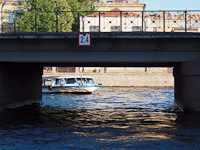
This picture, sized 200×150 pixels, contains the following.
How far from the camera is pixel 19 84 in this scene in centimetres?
3309

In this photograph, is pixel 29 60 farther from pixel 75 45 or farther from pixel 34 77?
pixel 34 77

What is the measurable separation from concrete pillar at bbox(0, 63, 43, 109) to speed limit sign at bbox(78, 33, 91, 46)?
6416 millimetres

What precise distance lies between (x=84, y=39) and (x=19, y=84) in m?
9.04

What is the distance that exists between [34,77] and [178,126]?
62.5 feet

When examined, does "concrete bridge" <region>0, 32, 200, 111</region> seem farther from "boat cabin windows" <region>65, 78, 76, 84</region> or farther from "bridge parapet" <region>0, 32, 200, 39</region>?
"boat cabin windows" <region>65, 78, 76, 84</region>

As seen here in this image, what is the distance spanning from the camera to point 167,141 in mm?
17656

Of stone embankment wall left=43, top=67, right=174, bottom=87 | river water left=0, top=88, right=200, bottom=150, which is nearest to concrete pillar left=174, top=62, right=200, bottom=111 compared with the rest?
river water left=0, top=88, right=200, bottom=150

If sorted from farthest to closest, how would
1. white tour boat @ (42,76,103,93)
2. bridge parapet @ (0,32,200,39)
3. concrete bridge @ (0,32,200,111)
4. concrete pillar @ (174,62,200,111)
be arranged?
white tour boat @ (42,76,103,93) < concrete bridge @ (0,32,200,111) < concrete pillar @ (174,62,200,111) < bridge parapet @ (0,32,200,39)

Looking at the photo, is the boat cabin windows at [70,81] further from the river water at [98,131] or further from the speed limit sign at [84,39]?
the speed limit sign at [84,39]

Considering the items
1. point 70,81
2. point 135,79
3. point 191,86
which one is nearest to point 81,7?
point 135,79

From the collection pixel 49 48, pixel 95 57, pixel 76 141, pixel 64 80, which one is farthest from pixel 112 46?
pixel 64 80

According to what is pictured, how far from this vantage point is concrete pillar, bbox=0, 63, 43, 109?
29844mm

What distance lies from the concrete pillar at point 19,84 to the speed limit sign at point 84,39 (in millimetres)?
6416

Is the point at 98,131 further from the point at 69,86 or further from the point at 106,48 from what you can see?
the point at 69,86
